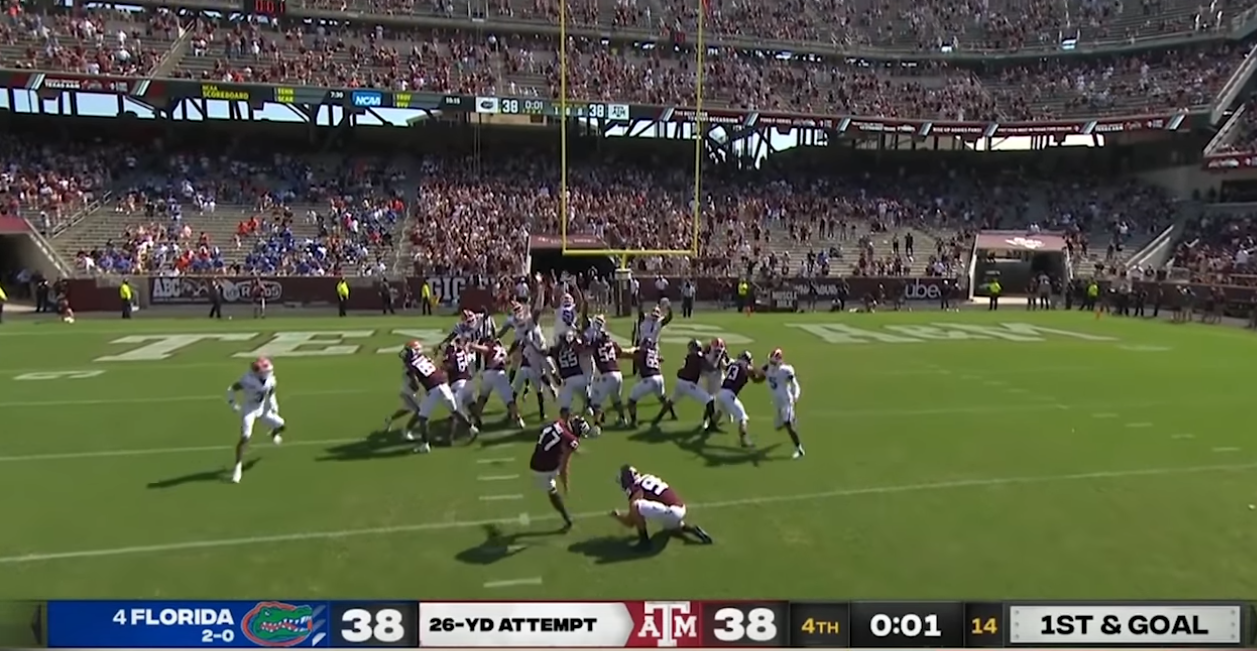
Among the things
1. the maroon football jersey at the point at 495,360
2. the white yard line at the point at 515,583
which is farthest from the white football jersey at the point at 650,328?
the white yard line at the point at 515,583

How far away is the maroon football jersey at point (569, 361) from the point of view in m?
11.4

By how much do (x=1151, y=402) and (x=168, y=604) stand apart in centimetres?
1455

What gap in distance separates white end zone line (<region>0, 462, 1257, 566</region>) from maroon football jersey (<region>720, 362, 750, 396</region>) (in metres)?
2.15

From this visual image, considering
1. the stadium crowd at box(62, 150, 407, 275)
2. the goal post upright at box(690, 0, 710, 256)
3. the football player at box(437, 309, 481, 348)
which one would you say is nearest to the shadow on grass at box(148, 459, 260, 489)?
the football player at box(437, 309, 481, 348)

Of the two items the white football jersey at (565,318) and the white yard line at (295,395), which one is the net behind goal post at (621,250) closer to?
the white football jersey at (565,318)

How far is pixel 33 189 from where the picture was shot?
3119 centimetres

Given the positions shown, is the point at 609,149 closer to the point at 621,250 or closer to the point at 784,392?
the point at 621,250

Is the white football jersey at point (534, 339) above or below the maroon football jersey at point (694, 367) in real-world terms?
above

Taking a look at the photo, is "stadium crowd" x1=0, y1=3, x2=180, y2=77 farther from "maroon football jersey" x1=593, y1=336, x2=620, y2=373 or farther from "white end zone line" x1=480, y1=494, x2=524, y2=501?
"white end zone line" x1=480, y1=494, x2=524, y2=501

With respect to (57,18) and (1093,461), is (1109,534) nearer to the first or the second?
(1093,461)

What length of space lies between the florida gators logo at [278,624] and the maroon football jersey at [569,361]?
5524 mm

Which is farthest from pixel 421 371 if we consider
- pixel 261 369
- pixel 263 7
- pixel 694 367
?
pixel 263 7

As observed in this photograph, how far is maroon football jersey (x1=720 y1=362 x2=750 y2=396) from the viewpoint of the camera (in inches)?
434

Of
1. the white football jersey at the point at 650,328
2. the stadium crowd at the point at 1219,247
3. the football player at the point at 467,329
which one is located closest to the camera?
the football player at the point at 467,329
